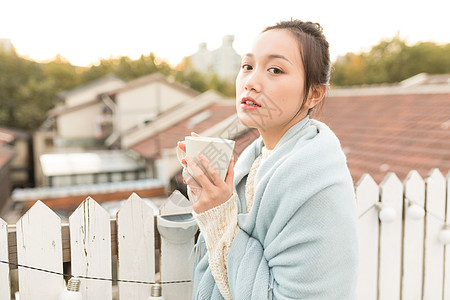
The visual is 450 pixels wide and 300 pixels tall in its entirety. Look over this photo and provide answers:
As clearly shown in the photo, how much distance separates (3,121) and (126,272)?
110ft

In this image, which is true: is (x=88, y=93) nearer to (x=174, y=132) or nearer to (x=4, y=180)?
(x=4, y=180)

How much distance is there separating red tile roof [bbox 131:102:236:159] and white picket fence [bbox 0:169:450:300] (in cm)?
937

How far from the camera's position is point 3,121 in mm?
29750

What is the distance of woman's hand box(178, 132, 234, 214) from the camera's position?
35.7 inches

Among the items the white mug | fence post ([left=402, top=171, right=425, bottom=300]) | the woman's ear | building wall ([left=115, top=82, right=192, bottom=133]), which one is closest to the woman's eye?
the woman's ear

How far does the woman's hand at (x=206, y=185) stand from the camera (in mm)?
906

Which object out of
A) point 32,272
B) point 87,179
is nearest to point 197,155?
point 32,272

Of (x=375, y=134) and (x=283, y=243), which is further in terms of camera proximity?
(x=375, y=134)

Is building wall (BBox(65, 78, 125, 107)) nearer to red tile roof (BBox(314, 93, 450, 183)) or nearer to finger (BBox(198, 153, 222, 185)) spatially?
red tile roof (BBox(314, 93, 450, 183))

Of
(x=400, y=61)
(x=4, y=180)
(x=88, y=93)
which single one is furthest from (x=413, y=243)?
(x=400, y=61)

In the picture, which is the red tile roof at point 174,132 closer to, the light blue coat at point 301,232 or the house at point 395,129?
the house at point 395,129

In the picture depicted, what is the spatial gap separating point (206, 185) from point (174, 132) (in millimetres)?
12132

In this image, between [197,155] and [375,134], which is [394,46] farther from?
[197,155]

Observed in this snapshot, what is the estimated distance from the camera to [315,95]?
1028 mm
